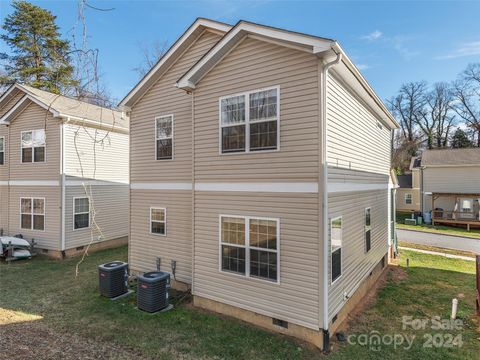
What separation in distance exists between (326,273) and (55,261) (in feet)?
38.9

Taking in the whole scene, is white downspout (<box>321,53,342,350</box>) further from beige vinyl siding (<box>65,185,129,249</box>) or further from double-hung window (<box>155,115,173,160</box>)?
beige vinyl siding (<box>65,185,129,249</box>)

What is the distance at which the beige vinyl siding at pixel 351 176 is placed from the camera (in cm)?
626

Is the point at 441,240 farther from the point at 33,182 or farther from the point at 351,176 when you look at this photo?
the point at 33,182

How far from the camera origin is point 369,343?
20.3 feet

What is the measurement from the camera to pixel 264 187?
654 centimetres

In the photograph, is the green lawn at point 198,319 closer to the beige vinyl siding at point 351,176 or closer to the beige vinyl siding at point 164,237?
the beige vinyl siding at point 164,237

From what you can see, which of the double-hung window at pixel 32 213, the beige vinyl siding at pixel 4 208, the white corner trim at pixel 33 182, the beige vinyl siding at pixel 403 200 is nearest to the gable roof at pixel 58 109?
the white corner trim at pixel 33 182

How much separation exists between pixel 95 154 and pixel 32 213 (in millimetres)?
4022

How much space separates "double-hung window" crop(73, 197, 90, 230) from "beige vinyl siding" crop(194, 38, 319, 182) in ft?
27.8

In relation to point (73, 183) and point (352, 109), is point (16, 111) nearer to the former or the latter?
→ point (73, 183)

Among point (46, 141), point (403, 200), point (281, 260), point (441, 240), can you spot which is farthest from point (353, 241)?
point (403, 200)

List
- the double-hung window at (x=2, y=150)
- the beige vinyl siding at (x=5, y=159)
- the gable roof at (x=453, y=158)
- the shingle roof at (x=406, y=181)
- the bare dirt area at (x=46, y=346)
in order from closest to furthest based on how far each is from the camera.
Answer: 1. the bare dirt area at (x=46, y=346)
2. the beige vinyl siding at (x=5, y=159)
3. the double-hung window at (x=2, y=150)
4. the gable roof at (x=453, y=158)
5. the shingle roof at (x=406, y=181)

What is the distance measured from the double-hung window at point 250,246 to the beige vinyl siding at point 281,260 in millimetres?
135

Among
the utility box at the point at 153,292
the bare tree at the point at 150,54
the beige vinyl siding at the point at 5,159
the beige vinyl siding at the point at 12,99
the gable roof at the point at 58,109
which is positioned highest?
the bare tree at the point at 150,54
